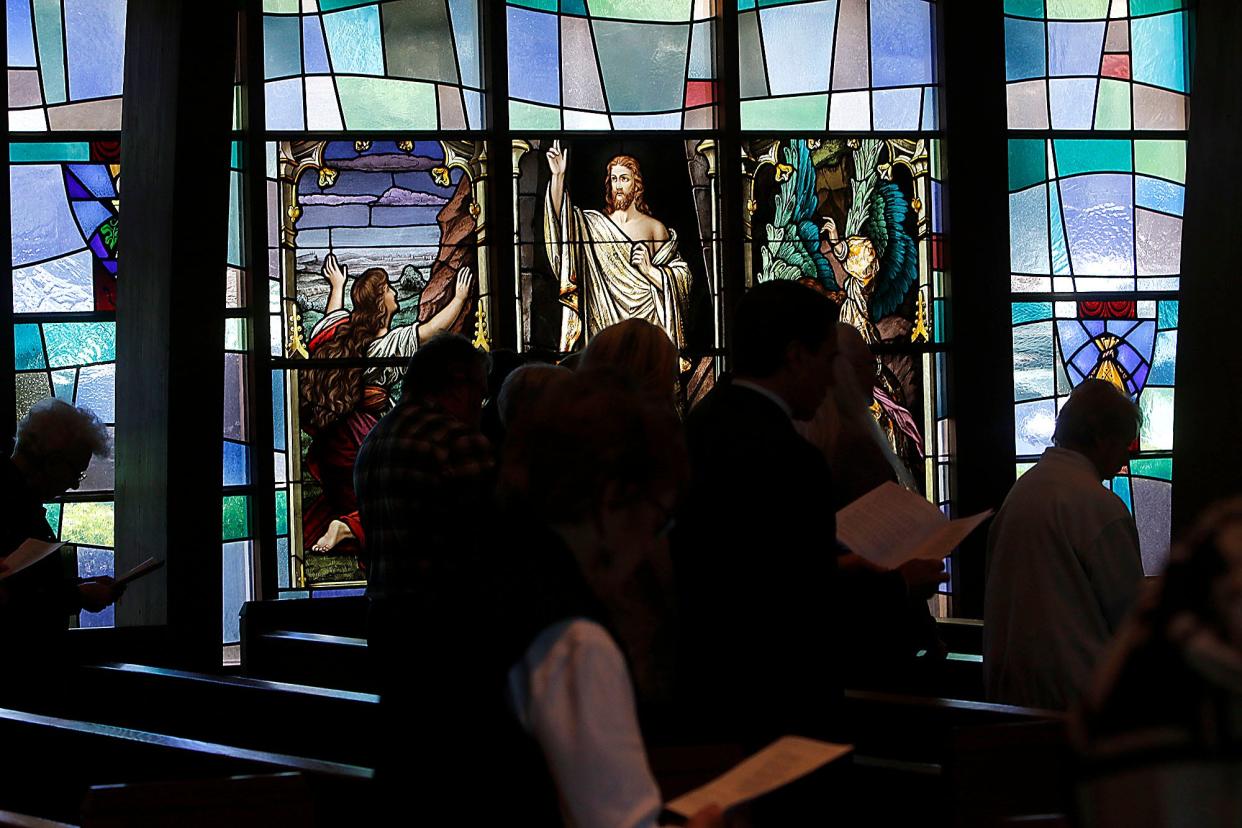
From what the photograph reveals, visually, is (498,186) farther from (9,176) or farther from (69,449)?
(69,449)

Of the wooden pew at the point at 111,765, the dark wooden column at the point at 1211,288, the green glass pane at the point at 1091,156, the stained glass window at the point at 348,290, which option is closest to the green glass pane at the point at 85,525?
the stained glass window at the point at 348,290

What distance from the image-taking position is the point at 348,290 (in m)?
6.68

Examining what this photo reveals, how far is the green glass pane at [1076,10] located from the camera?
7.12 meters

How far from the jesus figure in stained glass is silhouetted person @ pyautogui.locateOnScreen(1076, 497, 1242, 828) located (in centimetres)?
587

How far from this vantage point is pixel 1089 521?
3.10 metres

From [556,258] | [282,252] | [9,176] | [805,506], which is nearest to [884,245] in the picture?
[556,258]

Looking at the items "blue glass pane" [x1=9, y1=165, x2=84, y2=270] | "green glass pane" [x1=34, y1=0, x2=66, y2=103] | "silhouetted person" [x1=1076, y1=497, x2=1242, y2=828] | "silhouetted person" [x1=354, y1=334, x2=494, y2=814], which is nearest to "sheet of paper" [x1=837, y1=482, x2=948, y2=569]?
"silhouetted person" [x1=354, y1=334, x2=494, y2=814]

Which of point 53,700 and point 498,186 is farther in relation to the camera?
point 498,186

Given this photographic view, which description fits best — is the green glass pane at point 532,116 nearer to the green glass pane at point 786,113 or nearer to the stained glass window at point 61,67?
the green glass pane at point 786,113

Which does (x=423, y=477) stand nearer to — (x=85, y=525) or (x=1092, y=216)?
(x=85, y=525)

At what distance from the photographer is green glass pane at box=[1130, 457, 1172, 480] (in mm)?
7113

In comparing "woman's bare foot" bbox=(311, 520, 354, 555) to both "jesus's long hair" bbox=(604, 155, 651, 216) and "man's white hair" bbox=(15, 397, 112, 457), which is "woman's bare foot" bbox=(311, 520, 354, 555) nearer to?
"jesus's long hair" bbox=(604, 155, 651, 216)

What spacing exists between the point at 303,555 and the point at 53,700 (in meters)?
2.47

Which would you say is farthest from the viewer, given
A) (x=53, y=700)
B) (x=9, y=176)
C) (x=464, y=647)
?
(x=9, y=176)
